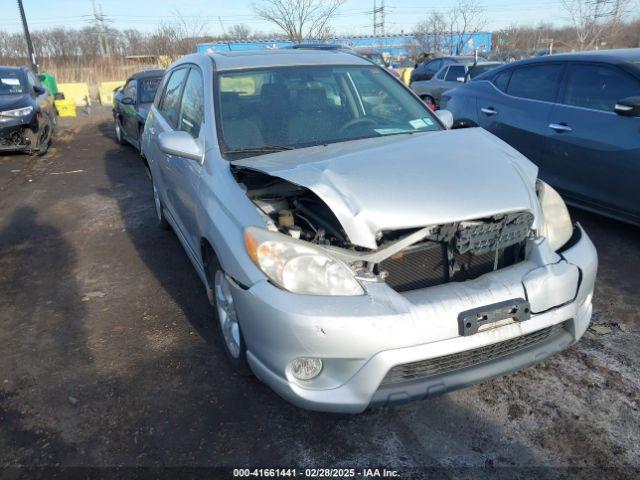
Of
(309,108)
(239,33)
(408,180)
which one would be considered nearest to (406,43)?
(239,33)

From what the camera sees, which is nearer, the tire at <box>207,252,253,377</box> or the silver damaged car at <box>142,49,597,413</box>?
the silver damaged car at <box>142,49,597,413</box>

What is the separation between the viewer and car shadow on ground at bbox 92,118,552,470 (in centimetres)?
231

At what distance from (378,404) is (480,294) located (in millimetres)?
649

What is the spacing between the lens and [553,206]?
2816mm

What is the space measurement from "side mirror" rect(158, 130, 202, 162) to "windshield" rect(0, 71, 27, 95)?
876 cm

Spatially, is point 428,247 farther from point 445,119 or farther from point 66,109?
point 66,109

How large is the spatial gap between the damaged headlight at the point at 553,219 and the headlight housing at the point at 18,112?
9684 millimetres

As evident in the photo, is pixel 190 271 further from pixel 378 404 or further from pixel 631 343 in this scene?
pixel 631 343

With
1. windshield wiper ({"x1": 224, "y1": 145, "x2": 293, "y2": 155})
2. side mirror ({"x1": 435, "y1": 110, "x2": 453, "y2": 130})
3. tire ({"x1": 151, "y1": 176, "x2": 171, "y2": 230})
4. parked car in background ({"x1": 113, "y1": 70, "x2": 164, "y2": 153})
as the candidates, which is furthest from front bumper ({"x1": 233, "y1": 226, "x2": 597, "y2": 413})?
parked car in background ({"x1": 113, "y1": 70, "x2": 164, "y2": 153})

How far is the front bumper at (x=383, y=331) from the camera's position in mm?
2090

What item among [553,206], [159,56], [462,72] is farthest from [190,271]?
[159,56]

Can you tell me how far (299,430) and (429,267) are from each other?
102cm

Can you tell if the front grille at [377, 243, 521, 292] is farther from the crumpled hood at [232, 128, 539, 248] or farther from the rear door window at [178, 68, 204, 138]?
the rear door window at [178, 68, 204, 138]

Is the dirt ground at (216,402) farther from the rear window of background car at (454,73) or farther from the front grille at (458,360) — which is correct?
the rear window of background car at (454,73)
